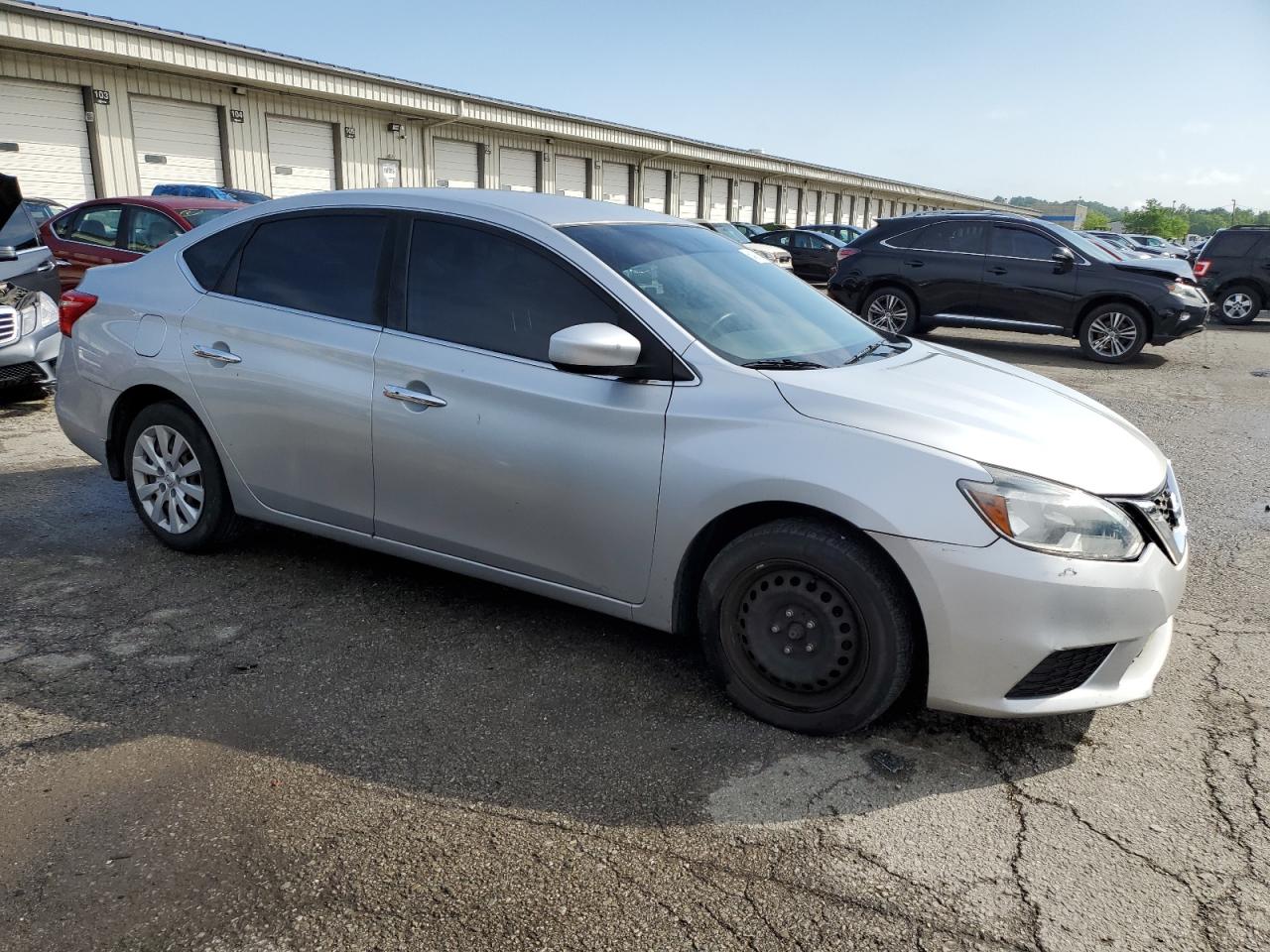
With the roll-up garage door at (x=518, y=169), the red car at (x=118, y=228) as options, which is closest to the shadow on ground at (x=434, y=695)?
the red car at (x=118, y=228)

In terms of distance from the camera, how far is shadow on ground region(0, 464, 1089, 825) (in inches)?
116

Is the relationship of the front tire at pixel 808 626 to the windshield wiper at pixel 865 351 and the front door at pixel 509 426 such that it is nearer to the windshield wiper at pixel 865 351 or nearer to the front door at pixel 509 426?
the front door at pixel 509 426

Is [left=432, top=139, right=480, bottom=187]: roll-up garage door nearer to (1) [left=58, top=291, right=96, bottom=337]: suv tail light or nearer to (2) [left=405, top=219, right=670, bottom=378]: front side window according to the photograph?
(1) [left=58, top=291, right=96, bottom=337]: suv tail light

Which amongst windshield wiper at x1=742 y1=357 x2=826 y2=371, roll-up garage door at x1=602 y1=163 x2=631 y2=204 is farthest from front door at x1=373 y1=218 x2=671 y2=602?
roll-up garage door at x1=602 y1=163 x2=631 y2=204

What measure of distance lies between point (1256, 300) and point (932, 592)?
18713 mm

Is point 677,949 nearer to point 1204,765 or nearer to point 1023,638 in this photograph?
point 1023,638

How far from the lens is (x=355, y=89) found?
24406 mm

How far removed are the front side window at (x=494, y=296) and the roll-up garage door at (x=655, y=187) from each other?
34721mm

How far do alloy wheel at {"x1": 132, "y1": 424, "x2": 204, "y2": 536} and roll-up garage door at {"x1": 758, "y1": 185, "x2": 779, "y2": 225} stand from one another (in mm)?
46259

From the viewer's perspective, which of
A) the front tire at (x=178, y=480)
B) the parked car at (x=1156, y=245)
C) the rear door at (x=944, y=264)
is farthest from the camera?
the parked car at (x=1156, y=245)

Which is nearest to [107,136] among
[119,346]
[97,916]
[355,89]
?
[355,89]

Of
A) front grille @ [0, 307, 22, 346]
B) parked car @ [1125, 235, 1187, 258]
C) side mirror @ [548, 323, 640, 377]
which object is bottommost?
front grille @ [0, 307, 22, 346]

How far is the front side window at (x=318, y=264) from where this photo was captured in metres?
4.02

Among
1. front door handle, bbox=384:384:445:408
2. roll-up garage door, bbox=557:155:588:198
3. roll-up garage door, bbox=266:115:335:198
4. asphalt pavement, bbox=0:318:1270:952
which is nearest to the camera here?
asphalt pavement, bbox=0:318:1270:952
